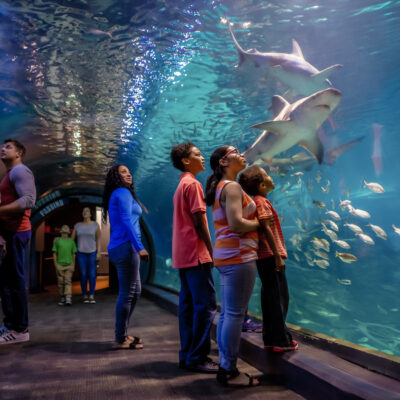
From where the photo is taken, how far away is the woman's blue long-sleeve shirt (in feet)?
11.5

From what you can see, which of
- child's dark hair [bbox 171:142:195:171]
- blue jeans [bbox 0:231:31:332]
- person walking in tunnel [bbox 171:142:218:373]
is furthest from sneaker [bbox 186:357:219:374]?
blue jeans [bbox 0:231:31:332]

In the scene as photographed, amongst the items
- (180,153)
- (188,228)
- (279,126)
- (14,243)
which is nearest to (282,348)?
(188,228)

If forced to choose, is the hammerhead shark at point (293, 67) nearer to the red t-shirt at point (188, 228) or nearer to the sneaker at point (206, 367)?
the red t-shirt at point (188, 228)

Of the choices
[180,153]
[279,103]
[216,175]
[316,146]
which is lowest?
[216,175]

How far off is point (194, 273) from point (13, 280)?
226 cm

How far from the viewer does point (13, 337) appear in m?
3.78

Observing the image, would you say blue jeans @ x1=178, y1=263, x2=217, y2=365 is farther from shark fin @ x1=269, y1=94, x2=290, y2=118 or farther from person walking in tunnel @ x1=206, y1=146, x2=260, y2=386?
shark fin @ x1=269, y1=94, x2=290, y2=118

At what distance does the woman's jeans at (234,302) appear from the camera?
2.37m

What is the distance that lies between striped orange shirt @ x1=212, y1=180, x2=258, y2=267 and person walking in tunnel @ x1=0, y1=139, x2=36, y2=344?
235 cm

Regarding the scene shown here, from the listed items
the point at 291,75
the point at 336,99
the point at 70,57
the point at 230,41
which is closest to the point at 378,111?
the point at 291,75

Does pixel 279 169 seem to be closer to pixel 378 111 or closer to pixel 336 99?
pixel 336 99

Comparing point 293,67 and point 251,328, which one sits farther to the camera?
point 293,67

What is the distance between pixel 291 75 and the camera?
777 cm

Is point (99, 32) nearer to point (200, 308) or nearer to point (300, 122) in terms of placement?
point (300, 122)
